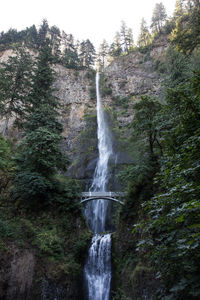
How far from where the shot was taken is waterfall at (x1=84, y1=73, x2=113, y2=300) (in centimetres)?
1330

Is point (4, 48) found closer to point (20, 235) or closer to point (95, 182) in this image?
point (95, 182)

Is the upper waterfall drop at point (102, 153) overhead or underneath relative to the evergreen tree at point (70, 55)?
underneath

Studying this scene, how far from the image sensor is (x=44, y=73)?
19.9m

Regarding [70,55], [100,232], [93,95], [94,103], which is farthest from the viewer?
[70,55]

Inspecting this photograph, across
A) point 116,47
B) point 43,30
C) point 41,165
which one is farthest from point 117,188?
point 43,30

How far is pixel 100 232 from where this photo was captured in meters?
20.3

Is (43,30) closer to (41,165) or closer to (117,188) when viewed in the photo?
(117,188)

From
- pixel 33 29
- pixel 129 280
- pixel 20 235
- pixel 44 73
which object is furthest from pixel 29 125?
pixel 33 29

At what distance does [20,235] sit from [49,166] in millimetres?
4742

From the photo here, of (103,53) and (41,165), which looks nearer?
(41,165)

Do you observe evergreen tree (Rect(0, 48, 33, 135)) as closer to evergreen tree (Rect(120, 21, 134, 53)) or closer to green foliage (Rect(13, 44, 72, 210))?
green foliage (Rect(13, 44, 72, 210))

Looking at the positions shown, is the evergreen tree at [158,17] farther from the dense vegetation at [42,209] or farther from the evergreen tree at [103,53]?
the dense vegetation at [42,209]

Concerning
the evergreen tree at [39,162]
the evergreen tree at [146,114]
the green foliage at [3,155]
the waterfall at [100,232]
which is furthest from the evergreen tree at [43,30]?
the evergreen tree at [146,114]

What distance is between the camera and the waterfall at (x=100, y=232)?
43.7 feet
